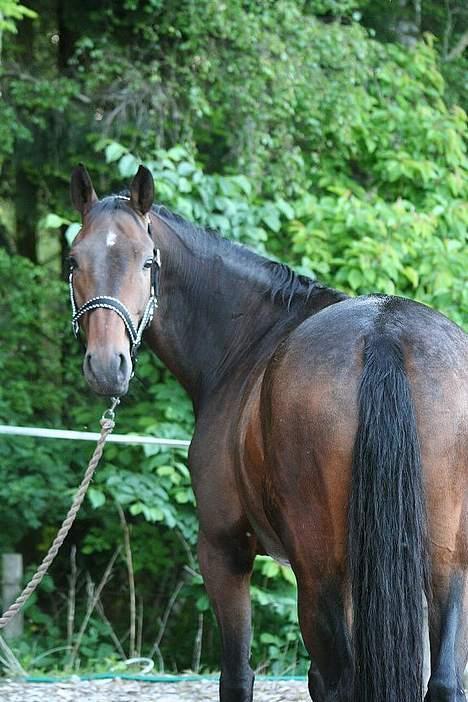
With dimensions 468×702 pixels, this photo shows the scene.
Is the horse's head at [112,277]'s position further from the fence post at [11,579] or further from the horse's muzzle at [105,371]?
the fence post at [11,579]

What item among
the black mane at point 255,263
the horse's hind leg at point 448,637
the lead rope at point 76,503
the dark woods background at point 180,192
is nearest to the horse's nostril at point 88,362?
the lead rope at point 76,503

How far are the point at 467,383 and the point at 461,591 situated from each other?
0.52 m

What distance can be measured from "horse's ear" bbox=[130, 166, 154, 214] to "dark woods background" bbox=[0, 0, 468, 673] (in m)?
Answer: 2.10

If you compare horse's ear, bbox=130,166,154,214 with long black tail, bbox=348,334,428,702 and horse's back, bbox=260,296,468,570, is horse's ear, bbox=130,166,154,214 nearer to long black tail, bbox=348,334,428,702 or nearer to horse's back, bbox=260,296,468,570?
horse's back, bbox=260,296,468,570

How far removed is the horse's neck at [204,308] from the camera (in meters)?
3.75

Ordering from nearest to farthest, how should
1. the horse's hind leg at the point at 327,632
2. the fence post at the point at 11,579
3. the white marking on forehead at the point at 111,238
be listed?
1. the horse's hind leg at the point at 327,632
2. the white marking on forehead at the point at 111,238
3. the fence post at the point at 11,579

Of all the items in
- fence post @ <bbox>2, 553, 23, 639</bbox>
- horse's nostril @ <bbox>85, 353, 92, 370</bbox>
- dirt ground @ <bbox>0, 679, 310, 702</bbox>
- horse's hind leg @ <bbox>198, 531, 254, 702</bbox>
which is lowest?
fence post @ <bbox>2, 553, 23, 639</bbox>

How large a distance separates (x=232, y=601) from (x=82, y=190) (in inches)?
58.0

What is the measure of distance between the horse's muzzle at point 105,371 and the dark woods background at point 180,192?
2.51m

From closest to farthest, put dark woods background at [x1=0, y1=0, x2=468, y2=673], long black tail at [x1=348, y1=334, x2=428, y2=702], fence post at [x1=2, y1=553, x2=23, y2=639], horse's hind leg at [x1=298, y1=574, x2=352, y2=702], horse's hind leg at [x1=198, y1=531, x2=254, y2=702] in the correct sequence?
1. long black tail at [x1=348, y1=334, x2=428, y2=702]
2. horse's hind leg at [x1=298, y1=574, x2=352, y2=702]
3. horse's hind leg at [x1=198, y1=531, x2=254, y2=702]
4. dark woods background at [x1=0, y1=0, x2=468, y2=673]
5. fence post at [x1=2, y1=553, x2=23, y2=639]

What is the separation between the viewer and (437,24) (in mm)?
8742

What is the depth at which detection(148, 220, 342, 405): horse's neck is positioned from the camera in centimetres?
375

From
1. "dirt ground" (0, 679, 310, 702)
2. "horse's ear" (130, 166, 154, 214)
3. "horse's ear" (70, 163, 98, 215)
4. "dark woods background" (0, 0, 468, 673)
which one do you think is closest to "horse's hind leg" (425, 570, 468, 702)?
"horse's ear" (130, 166, 154, 214)

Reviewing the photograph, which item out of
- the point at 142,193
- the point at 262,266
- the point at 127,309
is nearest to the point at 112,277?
the point at 127,309
